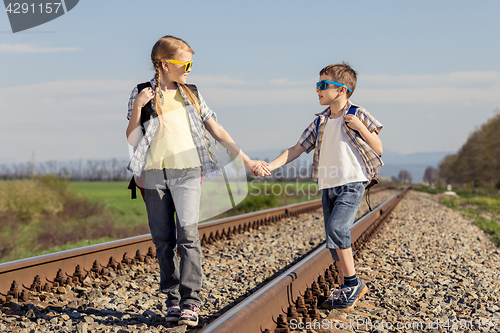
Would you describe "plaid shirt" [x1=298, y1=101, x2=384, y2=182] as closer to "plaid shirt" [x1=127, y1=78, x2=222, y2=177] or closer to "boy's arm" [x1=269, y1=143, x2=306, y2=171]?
"boy's arm" [x1=269, y1=143, x2=306, y2=171]

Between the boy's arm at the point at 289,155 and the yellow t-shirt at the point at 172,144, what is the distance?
0.82 m

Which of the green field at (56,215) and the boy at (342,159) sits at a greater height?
the boy at (342,159)

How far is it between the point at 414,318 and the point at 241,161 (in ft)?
5.90

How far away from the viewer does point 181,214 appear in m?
3.16

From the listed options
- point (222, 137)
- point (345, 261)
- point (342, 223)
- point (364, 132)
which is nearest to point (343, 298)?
point (345, 261)

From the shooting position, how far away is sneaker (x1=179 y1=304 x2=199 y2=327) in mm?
3135

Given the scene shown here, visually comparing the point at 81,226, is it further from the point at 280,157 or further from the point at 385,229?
the point at 280,157

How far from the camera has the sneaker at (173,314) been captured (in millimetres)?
3236

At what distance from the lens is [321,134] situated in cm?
366

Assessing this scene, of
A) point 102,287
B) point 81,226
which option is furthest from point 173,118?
point 81,226

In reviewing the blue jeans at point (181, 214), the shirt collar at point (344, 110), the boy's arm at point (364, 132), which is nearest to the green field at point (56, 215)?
the shirt collar at point (344, 110)

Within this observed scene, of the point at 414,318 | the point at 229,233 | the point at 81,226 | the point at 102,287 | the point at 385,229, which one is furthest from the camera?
A: the point at 81,226

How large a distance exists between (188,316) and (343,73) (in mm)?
2140

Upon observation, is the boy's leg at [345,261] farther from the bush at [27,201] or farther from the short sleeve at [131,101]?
the bush at [27,201]
